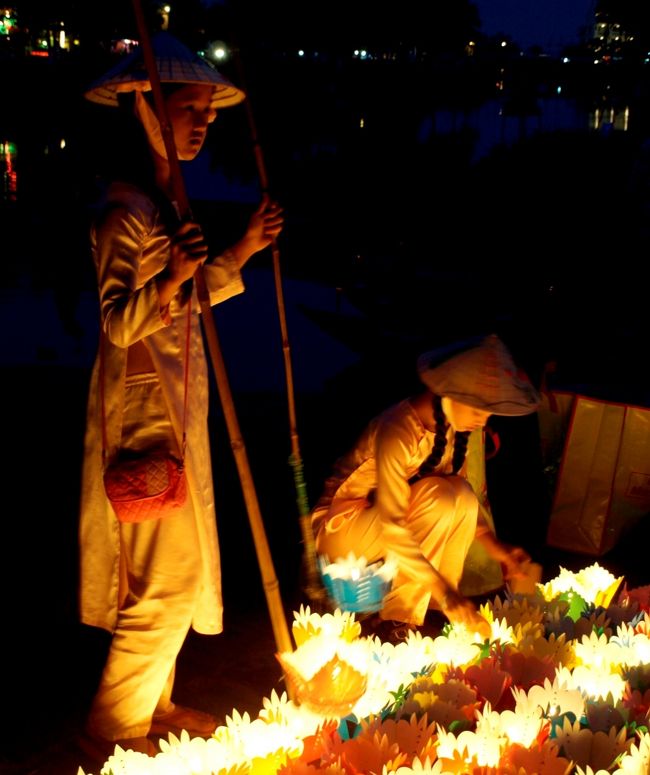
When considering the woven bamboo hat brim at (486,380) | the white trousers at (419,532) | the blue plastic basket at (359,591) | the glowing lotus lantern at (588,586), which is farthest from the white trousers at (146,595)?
the glowing lotus lantern at (588,586)

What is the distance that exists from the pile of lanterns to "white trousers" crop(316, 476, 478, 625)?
0.56m

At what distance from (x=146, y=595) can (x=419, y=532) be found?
1.21 m

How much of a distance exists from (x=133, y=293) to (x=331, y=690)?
3.85 feet

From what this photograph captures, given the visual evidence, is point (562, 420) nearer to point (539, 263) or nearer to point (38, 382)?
point (539, 263)

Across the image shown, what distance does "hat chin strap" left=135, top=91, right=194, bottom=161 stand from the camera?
2.57 metres

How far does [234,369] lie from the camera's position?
920cm

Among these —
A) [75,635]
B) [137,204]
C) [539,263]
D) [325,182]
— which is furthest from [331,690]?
[325,182]

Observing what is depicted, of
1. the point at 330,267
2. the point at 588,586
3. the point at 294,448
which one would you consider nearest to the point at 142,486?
the point at 294,448

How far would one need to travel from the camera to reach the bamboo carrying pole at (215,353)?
7.16 feet

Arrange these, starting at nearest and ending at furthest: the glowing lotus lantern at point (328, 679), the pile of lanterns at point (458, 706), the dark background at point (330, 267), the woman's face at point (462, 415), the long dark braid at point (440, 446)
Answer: the pile of lanterns at point (458, 706) → the glowing lotus lantern at point (328, 679) → the woman's face at point (462, 415) → the long dark braid at point (440, 446) → the dark background at point (330, 267)

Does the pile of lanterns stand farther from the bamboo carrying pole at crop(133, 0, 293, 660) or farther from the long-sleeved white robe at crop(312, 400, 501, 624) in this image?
the long-sleeved white robe at crop(312, 400, 501, 624)

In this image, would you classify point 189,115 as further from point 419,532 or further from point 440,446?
point 419,532

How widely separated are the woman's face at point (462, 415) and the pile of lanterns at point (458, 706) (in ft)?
2.19

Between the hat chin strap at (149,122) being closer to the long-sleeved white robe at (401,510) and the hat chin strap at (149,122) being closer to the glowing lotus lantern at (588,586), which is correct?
the long-sleeved white robe at (401,510)
